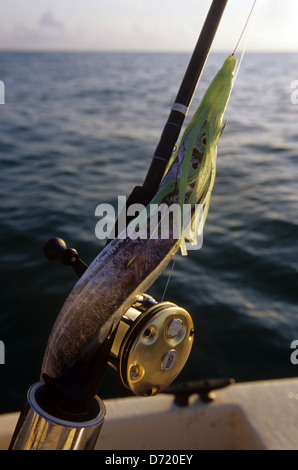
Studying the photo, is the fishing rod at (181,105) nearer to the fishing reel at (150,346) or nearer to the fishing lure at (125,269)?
the fishing lure at (125,269)

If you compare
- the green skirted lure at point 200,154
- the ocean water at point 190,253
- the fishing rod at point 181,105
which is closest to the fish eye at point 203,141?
the green skirted lure at point 200,154

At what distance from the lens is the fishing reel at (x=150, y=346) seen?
4.07ft

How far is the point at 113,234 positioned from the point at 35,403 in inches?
18.4

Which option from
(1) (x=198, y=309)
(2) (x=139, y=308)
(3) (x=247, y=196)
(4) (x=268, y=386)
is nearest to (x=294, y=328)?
(1) (x=198, y=309)

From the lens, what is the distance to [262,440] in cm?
208

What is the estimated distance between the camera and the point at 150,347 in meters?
1.25

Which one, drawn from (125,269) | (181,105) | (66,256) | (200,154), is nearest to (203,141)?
(200,154)

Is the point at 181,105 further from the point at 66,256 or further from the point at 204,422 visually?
the point at 204,422

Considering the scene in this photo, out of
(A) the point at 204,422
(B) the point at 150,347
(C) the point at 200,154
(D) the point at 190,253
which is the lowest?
(A) the point at 204,422

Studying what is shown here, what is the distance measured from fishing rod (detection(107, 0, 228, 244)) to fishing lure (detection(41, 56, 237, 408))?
8 cm

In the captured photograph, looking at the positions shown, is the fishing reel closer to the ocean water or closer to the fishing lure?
the fishing lure

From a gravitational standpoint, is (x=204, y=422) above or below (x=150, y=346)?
below
